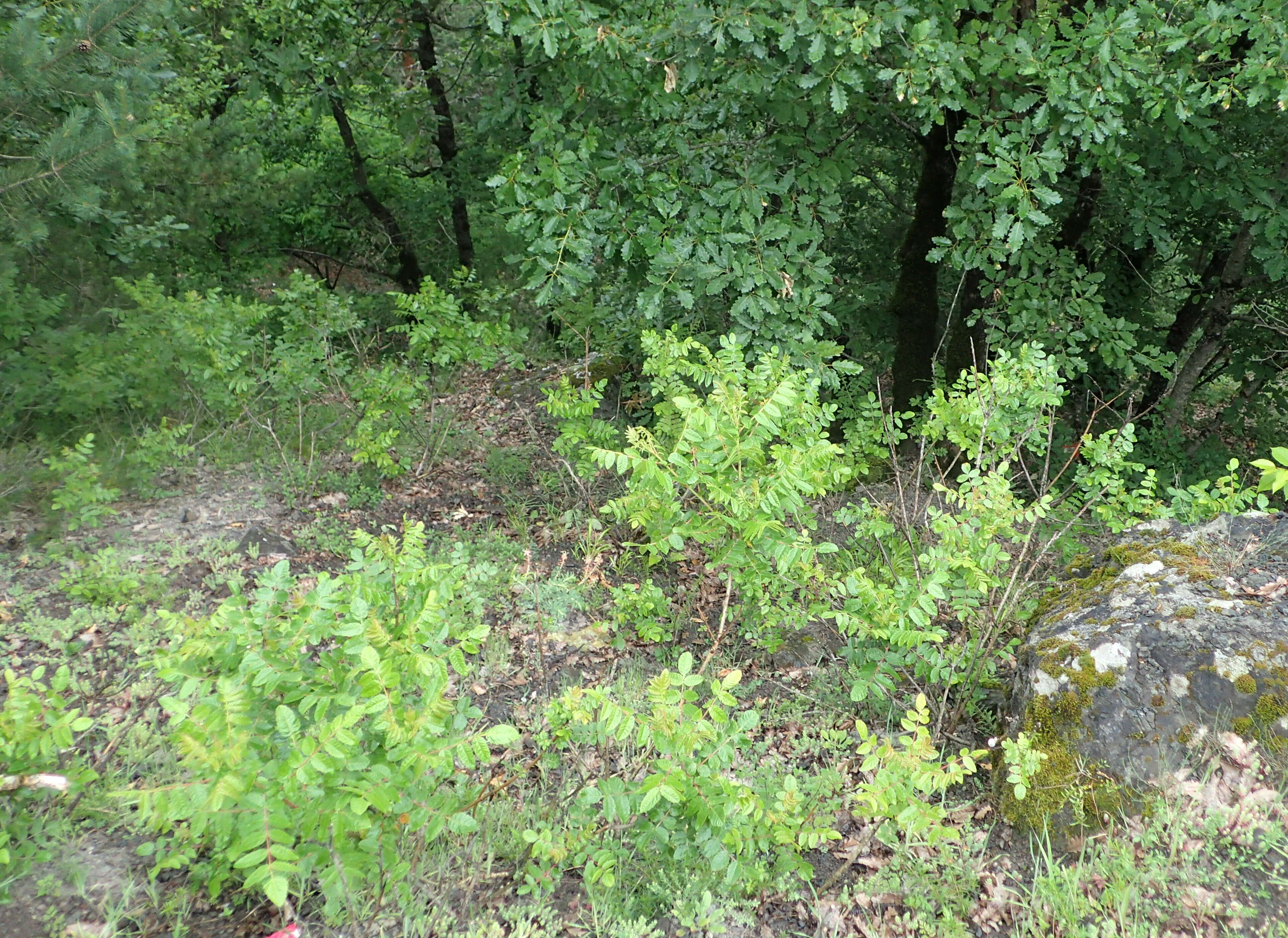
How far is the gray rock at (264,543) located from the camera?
15.4 feet

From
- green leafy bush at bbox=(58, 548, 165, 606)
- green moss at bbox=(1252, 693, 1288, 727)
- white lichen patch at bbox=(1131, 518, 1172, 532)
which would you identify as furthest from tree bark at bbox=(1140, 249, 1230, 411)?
green leafy bush at bbox=(58, 548, 165, 606)

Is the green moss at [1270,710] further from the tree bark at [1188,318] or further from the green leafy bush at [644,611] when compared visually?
the tree bark at [1188,318]

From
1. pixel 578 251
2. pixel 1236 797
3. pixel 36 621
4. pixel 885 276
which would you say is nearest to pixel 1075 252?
pixel 885 276

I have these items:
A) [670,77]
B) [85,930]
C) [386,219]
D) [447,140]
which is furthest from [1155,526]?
[386,219]

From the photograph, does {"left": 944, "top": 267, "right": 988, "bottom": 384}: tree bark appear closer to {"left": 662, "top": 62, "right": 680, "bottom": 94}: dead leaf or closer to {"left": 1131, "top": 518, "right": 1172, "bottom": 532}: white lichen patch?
{"left": 1131, "top": 518, "right": 1172, "bottom": 532}: white lichen patch

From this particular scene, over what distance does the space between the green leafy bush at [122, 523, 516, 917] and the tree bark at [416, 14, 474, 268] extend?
6347 mm

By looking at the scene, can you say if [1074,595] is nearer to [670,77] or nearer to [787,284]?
[787,284]

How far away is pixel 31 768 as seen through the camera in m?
2.26

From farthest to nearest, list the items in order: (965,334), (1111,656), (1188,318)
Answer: (1188,318) < (965,334) < (1111,656)

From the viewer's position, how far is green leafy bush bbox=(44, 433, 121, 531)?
453 centimetres

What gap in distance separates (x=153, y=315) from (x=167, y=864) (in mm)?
4657

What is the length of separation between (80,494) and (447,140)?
618 centimetres

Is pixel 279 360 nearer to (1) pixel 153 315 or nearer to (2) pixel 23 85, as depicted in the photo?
(1) pixel 153 315

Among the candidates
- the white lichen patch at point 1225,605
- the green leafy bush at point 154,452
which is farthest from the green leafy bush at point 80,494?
the white lichen patch at point 1225,605
